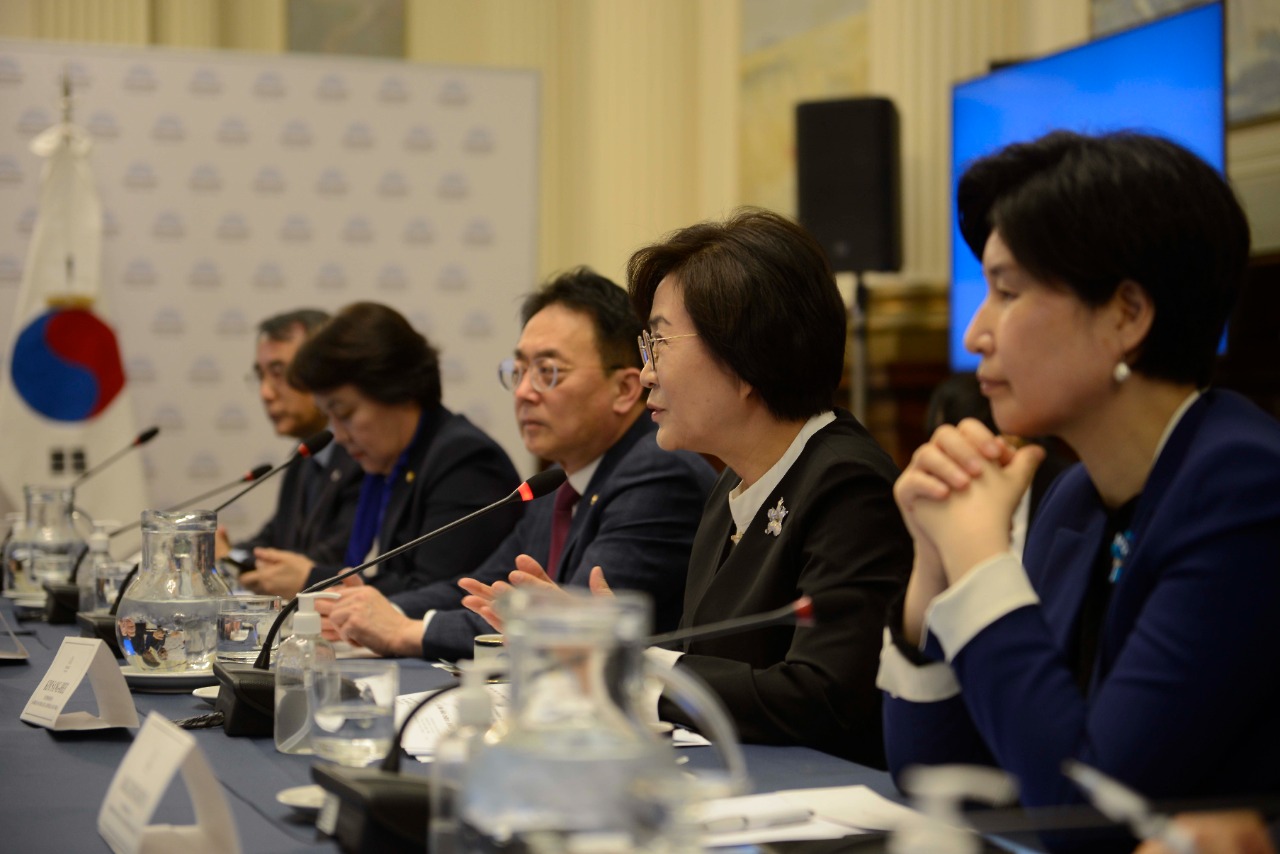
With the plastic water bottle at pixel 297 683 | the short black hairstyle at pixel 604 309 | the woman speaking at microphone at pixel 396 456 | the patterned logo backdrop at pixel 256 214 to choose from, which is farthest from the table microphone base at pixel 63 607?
the patterned logo backdrop at pixel 256 214

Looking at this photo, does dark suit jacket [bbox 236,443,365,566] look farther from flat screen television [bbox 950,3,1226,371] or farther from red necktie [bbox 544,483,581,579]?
flat screen television [bbox 950,3,1226,371]

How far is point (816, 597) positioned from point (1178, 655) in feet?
1.63

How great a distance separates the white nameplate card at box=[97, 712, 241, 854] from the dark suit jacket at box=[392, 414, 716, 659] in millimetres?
1260

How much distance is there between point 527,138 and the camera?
5.87m

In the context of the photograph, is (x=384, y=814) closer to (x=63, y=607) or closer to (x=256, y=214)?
(x=63, y=607)

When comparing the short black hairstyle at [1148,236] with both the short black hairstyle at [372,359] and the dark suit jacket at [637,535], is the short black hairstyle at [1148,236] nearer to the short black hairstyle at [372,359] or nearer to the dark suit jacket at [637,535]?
the dark suit jacket at [637,535]

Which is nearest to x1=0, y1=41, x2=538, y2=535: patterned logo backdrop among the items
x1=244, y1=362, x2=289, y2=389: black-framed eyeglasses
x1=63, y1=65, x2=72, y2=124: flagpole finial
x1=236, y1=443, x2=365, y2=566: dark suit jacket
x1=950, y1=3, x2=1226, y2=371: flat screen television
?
x1=63, y1=65, x2=72, y2=124: flagpole finial

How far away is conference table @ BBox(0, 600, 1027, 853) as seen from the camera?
49.3 inches

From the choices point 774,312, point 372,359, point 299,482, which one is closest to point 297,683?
point 774,312

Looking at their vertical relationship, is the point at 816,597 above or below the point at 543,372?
below

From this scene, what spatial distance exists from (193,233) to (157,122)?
1.48 ft

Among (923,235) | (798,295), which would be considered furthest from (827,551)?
(923,235)

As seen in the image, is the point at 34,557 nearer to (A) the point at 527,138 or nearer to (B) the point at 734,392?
(B) the point at 734,392

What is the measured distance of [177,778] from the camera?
4.73ft
